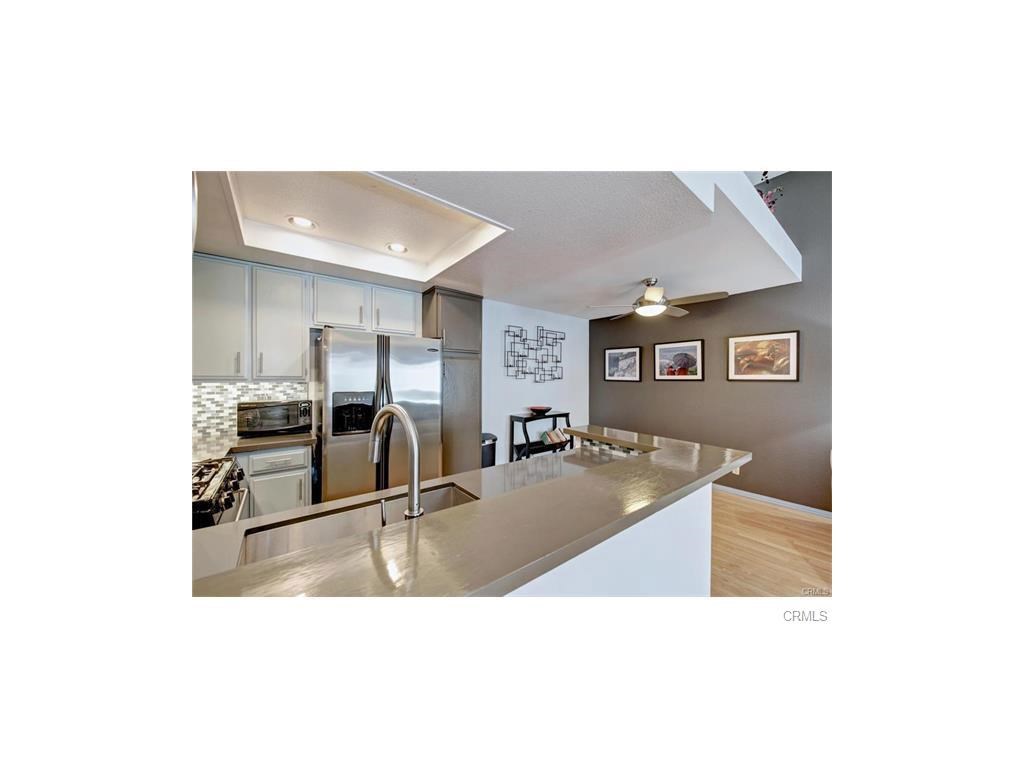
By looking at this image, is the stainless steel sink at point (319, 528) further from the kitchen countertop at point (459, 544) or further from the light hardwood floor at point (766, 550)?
the light hardwood floor at point (766, 550)

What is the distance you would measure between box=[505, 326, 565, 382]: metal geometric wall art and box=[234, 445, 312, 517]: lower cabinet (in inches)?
78.5

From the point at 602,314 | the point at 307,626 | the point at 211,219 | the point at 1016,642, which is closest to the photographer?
the point at 307,626

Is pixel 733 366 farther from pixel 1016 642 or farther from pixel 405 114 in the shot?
pixel 405 114

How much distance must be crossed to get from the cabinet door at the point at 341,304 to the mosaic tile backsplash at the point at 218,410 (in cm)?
54

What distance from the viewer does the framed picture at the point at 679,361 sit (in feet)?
10.0

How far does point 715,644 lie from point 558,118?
1.12 meters

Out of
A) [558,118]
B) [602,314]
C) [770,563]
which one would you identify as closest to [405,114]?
[558,118]

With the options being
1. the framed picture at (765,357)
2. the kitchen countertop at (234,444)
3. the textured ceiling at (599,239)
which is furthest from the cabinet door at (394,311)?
the framed picture at (765,357)

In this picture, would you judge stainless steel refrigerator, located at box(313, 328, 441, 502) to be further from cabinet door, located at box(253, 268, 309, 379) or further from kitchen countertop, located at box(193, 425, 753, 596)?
kitchen countertop, located at box(193, 425, 753, 596)

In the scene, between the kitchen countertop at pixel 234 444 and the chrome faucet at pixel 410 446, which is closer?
the chrome faucet at pixel 410 446

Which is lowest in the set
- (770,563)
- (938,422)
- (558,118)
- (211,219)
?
(770,563)

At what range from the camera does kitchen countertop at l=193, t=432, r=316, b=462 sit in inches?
66.4

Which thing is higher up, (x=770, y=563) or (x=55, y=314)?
(x=55, y=314)

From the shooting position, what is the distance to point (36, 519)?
579 millimetres
